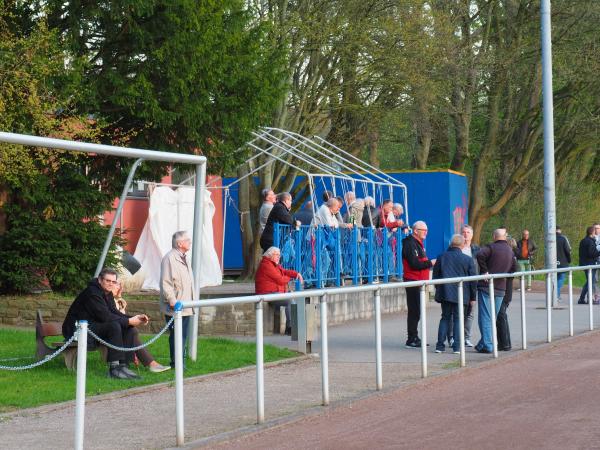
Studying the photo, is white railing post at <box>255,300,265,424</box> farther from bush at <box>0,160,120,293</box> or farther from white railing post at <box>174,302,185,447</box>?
bush at <box>0,160,120,293</box>

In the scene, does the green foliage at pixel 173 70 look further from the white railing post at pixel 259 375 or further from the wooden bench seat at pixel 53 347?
the white railing post at pixel 259 375

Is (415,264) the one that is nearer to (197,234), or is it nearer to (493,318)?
(493,318)

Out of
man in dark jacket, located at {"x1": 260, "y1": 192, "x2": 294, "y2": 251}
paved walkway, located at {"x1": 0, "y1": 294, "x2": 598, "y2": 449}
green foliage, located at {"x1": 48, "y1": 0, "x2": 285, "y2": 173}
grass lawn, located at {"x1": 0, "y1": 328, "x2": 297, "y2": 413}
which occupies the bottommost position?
paved walkway, located at {"x1": 0, "y1": 294, "x2": 598, "y2": 449}

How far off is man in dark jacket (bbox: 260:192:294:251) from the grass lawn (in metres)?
3.08

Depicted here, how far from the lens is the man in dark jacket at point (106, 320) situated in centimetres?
1375

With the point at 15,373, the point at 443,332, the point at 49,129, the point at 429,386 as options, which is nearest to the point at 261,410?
the point at 429,386

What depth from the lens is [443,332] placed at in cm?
1723

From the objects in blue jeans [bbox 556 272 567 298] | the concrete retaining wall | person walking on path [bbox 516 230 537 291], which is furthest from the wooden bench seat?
person walking on path [bbox 516 230 537 291]

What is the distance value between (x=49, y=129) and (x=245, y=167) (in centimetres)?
1270

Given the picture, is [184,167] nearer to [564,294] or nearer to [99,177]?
[99,177]

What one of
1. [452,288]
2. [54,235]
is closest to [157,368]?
[452,288]

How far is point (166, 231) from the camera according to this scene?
26969 mm

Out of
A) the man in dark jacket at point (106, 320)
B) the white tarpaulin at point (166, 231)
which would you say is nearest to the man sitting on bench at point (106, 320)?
the man in dark jacket at point (106, 320)

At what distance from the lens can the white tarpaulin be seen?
85.6 feet
